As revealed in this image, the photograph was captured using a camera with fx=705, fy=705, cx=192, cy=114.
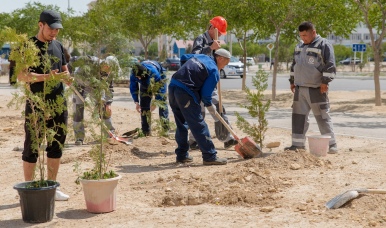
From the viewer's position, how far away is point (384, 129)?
46.0ft

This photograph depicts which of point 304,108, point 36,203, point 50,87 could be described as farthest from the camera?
point 304,108

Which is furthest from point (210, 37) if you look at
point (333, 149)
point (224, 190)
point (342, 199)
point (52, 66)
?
point (342, 199)

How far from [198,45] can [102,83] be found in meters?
3.61

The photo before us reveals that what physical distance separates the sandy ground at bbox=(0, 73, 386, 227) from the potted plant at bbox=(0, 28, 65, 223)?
143 mm

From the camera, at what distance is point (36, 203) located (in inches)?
240

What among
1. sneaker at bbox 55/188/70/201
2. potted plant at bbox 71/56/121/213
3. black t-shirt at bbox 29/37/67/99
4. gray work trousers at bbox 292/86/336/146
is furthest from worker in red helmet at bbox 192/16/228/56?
sneaker at bbox 55/188/70/201

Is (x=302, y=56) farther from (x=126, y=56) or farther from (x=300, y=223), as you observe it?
(x=300, y=223)

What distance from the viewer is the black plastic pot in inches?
240

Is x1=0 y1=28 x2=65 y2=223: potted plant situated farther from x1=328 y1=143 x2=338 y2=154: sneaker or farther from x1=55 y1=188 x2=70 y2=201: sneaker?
x1=328 y1=143 x2=338 y2=154: sneaker

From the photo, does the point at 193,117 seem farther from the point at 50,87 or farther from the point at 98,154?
the point at 50,87

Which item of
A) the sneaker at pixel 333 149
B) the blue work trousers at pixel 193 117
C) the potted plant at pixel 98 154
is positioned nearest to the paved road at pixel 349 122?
the sneaker at pixel 333 149

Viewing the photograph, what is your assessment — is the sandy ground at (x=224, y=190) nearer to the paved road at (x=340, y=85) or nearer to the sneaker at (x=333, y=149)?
the sneaker at (x=333, y=149)

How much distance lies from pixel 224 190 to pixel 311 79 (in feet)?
10.3

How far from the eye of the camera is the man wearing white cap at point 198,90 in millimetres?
8695
